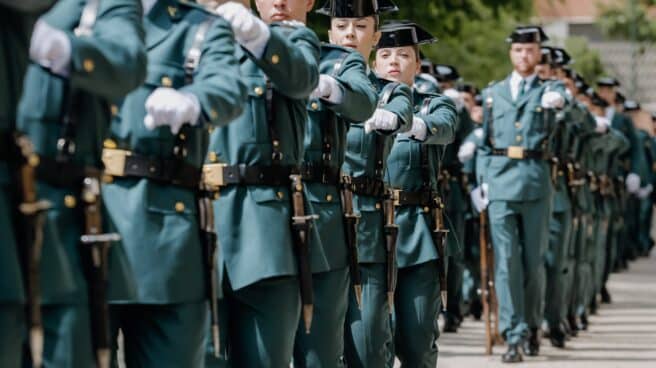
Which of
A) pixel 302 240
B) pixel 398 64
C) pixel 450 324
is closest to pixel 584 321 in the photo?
pixel 450 324

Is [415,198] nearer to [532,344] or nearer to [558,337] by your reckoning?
[532,344]

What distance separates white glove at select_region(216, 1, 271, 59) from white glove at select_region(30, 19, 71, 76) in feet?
4.10

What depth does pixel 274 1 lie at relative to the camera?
24.3 ft

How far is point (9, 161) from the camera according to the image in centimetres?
500

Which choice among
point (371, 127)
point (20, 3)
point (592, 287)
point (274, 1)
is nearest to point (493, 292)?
point (592, 287)

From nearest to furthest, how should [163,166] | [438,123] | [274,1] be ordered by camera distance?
1. [163,166]
2. [274,1]
3. [438,123]

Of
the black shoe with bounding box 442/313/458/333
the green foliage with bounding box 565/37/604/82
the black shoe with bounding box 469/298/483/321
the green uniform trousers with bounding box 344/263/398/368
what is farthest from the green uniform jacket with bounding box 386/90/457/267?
the green foliage with bounding box 565/37/604/82

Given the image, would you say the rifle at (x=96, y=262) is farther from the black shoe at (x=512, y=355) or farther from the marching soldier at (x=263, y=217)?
the black shoe at (x=512, y=355)

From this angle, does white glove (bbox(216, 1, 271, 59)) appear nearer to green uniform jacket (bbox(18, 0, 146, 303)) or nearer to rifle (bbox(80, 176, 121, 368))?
green uniform jacket (bbox(18, 0, 146, 303))

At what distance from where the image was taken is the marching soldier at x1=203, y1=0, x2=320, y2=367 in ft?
22.8

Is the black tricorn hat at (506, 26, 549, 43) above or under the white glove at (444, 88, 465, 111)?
above

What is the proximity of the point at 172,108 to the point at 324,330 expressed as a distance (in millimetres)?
2366

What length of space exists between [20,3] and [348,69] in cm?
340

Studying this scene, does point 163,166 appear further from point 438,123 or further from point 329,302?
point 438,123
